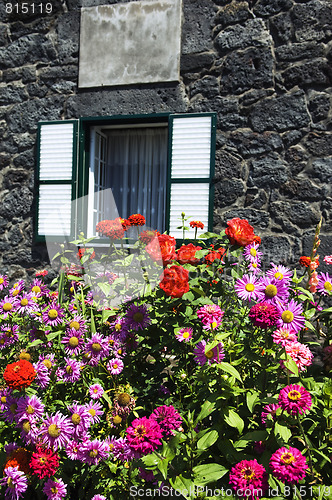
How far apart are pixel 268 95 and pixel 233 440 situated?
11.8 feet

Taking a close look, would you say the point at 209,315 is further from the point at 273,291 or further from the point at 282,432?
the point at 282,432

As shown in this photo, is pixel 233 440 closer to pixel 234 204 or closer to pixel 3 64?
pixel 234 204

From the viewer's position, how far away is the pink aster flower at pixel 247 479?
1252 mm

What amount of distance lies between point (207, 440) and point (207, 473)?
0.09 meters

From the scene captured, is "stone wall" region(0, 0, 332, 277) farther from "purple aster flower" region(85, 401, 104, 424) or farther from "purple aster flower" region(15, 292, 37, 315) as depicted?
"purple aster flower" region(85, 401, 104, 424)

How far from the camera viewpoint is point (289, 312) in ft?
4.97

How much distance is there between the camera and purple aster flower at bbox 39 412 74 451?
156 cm

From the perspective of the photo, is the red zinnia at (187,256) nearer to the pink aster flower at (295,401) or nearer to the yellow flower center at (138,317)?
the yellow flower center at (138,317)

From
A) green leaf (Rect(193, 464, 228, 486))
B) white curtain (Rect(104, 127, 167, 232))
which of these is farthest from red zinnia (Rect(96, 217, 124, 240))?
white curtain (Rect(104, 127, 167, 232))

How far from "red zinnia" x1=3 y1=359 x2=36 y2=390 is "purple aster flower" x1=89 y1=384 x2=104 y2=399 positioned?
0.96 ft

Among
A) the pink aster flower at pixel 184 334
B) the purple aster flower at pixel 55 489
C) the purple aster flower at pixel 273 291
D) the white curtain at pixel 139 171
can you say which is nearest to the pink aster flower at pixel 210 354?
the pink aster flower at pixel 184 334

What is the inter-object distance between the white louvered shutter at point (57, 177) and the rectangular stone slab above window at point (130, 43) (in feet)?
1.92

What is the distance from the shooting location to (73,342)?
1883 mm

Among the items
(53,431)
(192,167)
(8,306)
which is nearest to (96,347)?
(53,431)
